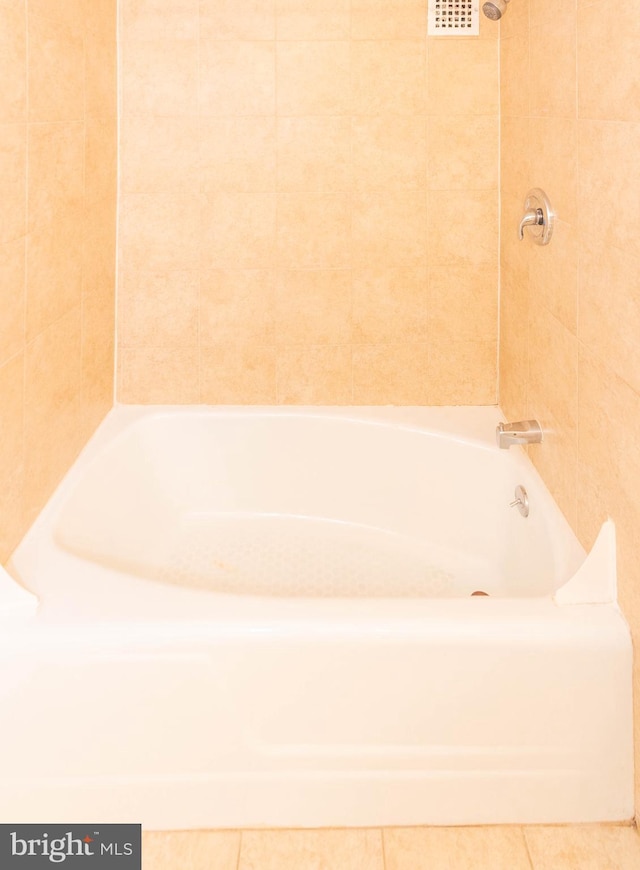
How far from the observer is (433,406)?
9.04ft

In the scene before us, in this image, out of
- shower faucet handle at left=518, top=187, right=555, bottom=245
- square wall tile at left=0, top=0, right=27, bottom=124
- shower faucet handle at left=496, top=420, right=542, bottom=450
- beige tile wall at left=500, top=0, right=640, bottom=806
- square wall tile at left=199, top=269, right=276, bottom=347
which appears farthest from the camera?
square wall tile at left=199, top=269, right=276, bottom=347

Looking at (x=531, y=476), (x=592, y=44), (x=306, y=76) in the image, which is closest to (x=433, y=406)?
(x=531, y=476)

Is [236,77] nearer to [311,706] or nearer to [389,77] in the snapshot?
[389,77]

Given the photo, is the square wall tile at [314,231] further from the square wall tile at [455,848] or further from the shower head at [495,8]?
the square wall tile at [455,848]

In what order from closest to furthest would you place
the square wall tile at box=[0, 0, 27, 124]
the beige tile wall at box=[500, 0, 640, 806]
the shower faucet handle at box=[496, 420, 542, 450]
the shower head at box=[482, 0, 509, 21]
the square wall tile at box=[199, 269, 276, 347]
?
1. the beige tile wall at box=[500, 0, 640, 806]
2. the square wall tile at box=[0, 0, 27, 124]
3. the shower faucet handle at box=[496, 420, 542, 450]
4. the shower head at box=[482, 0, 509, 21]
5. the square wall tile at box=[199, 269, 276, 347]

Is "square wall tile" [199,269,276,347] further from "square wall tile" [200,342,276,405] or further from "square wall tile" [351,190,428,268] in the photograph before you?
"square wall tile" [351,190,428,268]

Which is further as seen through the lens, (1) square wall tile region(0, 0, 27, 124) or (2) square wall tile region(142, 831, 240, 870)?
(1) square wall tile region(0, 0, 27, 124)

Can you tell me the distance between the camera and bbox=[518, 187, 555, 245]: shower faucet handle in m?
1.98

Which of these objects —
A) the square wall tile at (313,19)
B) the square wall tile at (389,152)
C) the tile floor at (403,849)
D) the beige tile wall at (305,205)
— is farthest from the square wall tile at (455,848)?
the square wall tile at (313,19)

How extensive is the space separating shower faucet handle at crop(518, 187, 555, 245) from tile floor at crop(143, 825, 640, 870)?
1.20 meters

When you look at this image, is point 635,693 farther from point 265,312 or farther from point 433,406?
point 265,312

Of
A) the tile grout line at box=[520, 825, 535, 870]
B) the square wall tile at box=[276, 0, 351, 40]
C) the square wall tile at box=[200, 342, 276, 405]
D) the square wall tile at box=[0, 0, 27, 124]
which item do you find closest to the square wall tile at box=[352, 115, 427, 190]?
the square wall tile at box=[276, 0, 351, 40]

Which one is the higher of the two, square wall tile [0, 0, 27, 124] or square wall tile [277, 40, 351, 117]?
square wall tile [277, 40, 351, 117]

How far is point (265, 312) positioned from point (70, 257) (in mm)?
694
